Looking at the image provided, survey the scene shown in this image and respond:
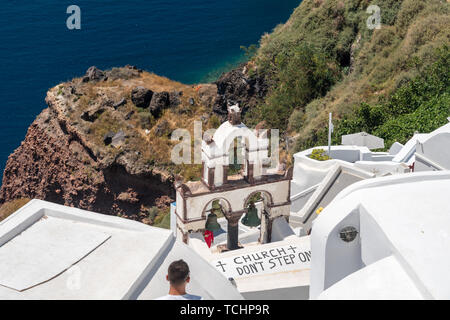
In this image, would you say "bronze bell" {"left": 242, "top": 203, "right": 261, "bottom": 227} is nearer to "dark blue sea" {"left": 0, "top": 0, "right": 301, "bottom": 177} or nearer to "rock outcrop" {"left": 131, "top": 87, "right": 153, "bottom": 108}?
"rock outcrop" {"left": 131, "top": 87, "right": 153, "bottom": 108}

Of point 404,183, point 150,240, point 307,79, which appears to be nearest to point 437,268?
point 404,183

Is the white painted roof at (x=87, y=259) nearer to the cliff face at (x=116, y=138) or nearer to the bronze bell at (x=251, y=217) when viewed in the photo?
the bronze bell at (x=251, y=217)

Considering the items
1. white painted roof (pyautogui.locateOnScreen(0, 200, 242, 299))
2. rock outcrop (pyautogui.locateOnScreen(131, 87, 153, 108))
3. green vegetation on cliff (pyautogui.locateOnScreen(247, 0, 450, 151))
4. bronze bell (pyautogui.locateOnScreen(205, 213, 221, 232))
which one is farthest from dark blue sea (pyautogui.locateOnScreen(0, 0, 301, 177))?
white painted roof (pyautogui.locateOnScreen(0, 200, 242, 299))

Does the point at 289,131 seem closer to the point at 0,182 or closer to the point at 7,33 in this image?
the point at 0,182

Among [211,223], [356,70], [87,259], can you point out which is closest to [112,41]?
[356,70]

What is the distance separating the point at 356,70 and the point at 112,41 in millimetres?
33333

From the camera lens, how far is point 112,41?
62812mm

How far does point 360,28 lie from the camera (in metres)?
44.6

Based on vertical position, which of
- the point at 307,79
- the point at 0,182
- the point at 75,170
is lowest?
the point at 0,182

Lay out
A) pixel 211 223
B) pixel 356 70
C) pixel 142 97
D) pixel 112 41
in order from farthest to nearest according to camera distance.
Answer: pixel 112 41 → pixel 142 97 → pixel 356 70 → pixel 211 223

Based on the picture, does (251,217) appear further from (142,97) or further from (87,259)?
(142,97)

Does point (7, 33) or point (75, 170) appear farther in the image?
point (7, 33)

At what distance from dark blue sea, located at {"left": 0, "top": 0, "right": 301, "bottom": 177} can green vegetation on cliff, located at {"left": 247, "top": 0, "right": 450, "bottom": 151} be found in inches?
482
